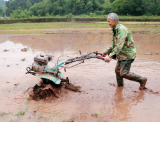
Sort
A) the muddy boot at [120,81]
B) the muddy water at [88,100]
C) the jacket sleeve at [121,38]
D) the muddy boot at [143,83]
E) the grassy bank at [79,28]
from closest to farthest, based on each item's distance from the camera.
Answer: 1. the muddy water at [88,100]
2. the jacket sleeve at [121,38]
3. the muddy boot at [143,83]
4. the muddy boot at [120,81]
5. the grassy bank at [79,28]

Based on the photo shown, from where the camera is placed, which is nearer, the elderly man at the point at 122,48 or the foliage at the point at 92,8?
the elderly man at the point at 122,48

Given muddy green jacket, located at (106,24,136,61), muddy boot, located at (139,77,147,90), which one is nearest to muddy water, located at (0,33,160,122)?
muddy boot, located at (139,77,147,90)

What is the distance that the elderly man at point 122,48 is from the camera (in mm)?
3814

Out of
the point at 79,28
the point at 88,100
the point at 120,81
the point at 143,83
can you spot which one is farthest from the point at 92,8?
the point at 88,100

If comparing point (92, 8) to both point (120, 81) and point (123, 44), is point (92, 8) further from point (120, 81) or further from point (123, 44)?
point (123, 44)

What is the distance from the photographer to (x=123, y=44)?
382 centimetres

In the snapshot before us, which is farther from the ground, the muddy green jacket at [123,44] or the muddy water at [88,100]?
the muddy green jacket at [123,44]

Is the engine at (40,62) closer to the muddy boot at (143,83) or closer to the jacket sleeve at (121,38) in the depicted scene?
the jacket sleeve at (121,38)

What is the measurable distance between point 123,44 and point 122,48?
306 millimetres

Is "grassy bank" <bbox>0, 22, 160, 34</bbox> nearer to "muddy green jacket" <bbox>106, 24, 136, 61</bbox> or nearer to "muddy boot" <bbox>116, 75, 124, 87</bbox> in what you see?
"muddy boot" <bbox>116, 75, 124, 87</bbox>

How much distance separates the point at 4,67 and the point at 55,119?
4.42 meters

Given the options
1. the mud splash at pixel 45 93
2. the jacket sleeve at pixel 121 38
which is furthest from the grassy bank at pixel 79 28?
the jacket sleeve at pixel 121 38

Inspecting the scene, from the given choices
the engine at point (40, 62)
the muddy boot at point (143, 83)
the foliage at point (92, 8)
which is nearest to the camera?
the engine at point (40, 62)
